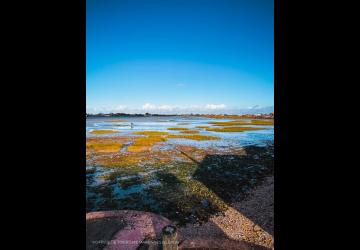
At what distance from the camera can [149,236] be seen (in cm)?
646

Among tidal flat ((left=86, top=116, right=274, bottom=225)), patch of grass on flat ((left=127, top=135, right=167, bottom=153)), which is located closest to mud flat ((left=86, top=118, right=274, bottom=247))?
tidal flat ((left=86, top=116, right=274, bottom=225))

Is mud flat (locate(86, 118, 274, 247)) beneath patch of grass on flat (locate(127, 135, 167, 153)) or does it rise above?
beneath

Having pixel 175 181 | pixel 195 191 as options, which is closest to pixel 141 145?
pixel 175 181

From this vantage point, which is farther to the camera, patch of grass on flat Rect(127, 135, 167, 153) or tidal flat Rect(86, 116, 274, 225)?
patch of grass on flat Rect(127, 135, 167, 153)

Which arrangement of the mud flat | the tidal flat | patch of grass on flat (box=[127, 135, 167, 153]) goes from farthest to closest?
patch of grass on flat (box=[127, 135, 167, 153]) < the tidal flat < the mud flat

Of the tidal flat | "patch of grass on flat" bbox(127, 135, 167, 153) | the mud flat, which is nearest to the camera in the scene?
the mud flat

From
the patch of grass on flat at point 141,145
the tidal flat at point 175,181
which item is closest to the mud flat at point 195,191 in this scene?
the tidal flat at point 175,181

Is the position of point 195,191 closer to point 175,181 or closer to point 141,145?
point 175,181

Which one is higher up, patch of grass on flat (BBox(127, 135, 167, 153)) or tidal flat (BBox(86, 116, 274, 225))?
patch of grass on flat (BBox(127, 135, 167, 153))

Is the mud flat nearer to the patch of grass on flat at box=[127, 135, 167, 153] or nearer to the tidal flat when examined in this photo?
the tidal flat
